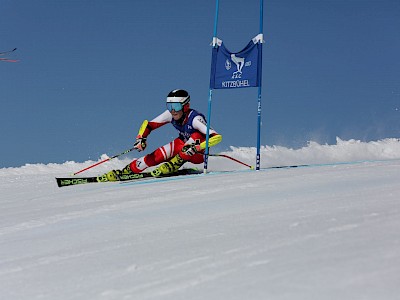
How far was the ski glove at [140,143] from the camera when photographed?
29.3 ft

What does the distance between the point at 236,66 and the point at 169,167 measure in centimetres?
→ 193

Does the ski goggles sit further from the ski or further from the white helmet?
the ski

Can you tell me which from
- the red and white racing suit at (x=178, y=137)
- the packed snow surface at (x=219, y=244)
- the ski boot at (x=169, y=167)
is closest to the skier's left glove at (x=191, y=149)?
the red and white racing suit at (x=178, y=137)

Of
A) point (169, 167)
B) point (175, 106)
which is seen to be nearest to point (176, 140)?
point (169, 167)

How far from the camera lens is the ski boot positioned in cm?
868

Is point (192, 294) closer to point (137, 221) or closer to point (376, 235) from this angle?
point (376, 235)

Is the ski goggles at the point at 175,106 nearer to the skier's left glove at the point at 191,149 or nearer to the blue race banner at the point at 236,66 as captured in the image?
the skier's left glove at the point at 191,149

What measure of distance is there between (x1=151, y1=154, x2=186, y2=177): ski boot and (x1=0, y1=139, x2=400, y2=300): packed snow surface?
2.96 meters

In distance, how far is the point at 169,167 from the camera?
28.5 feet

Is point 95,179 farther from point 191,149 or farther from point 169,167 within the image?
point 191,149

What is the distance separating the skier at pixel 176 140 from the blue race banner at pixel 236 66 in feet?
2.14

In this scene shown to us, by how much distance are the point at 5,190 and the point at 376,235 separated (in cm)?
738

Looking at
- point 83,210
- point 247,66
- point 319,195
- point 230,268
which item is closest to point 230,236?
point 230,268

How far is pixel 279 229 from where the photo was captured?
10.2ft
